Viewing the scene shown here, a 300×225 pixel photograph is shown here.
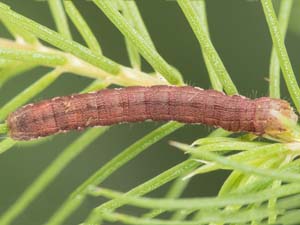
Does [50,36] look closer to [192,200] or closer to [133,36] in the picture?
[133,36]

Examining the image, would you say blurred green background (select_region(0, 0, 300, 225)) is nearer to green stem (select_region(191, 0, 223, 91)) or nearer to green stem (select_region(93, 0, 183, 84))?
green stem (select_region(191, 0, 223, 91))

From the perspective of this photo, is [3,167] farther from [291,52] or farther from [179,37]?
[291,52]

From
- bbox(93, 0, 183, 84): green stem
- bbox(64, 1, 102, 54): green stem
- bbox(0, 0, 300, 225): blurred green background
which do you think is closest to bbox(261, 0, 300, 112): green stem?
bbox(93, 0, 183, 84): green stem

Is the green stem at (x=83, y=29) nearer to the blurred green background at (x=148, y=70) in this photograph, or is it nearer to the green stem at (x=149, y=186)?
the green stem at (x=149, y=186)

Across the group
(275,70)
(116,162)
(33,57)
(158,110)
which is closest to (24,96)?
(33,57)

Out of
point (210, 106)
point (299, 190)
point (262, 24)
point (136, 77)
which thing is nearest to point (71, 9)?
point (136, 77)

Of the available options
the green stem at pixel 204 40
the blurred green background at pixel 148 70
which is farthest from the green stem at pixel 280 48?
the blurred green background at pixel 148 70
